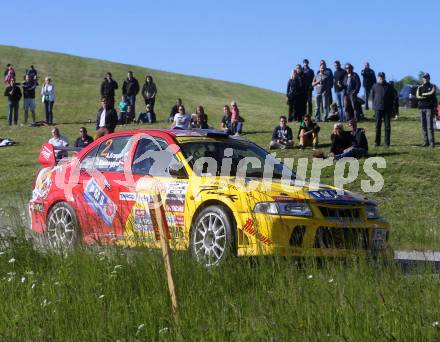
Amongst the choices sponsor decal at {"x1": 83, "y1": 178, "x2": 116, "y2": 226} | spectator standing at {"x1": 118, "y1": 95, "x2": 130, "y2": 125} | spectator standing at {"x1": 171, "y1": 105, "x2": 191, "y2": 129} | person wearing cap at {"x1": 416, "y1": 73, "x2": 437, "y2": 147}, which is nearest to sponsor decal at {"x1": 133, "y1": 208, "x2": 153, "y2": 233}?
sponsor decal at {"x1": 83, "y1": 178, "x2": 116, "y2": 226}

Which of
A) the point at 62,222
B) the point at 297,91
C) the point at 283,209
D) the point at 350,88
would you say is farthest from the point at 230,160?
the point at 297,91

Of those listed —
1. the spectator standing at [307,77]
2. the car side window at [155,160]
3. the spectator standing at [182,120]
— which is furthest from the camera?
the spectator standing at [307,77]

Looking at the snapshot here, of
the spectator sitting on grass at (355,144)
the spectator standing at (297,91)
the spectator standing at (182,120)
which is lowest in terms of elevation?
the spectator sitting on grass at (355,144)

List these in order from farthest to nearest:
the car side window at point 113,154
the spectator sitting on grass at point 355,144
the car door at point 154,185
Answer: the spectator sitting on grass at point 355,144
the car side window at point 113,154
the car door at point 154,185

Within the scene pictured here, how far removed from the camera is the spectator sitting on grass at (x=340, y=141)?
21.1 meters

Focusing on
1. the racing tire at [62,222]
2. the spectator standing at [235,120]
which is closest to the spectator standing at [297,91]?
the spectator standing at [235,120]

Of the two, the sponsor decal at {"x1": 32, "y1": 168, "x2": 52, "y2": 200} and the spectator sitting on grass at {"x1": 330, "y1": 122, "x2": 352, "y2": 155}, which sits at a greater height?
the spectator sitting on grass at {"x1": 330, "y1": 122, "x2": 352, "y2": 155}

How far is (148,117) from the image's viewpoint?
35.8 m

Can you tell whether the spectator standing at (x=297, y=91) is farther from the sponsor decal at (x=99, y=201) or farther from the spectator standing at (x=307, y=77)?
the sponsor decal at (x=99, y=201)

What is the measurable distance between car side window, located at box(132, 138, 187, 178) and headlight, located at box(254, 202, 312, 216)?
4.27ft

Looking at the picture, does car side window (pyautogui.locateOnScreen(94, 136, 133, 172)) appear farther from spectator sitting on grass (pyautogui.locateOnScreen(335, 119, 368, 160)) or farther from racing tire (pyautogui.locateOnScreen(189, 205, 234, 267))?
spectator sitting on grass (pyautogui.locateOnScreen(335, 119, 368, 160))

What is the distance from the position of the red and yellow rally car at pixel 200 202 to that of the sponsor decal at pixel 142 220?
0.06 feet

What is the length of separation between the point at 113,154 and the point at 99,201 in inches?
26.6

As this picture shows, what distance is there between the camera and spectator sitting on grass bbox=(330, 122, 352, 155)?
21094mm
